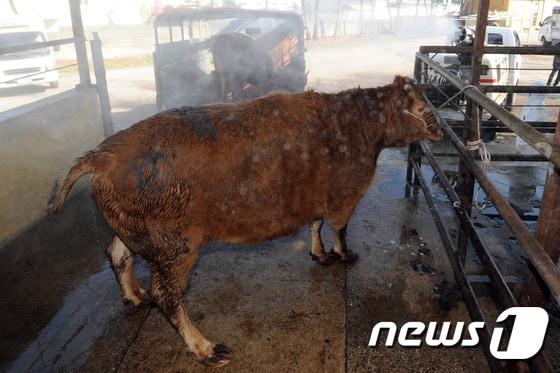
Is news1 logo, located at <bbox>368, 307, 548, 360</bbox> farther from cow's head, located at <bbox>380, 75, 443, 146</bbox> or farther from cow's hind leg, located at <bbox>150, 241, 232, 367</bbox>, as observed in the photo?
cow's head, located at <bbox>380, 75, 443, 146</bbox>

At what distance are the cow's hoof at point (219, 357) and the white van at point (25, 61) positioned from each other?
605 inches

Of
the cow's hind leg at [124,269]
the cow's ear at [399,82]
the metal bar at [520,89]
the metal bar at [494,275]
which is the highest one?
the cow's ear at [399,82]

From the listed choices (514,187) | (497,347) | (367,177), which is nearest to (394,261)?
(367,177)

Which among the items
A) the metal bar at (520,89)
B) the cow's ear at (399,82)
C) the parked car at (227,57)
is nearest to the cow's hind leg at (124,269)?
the cow's ear at (399,82)

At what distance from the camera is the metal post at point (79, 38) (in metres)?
6.86

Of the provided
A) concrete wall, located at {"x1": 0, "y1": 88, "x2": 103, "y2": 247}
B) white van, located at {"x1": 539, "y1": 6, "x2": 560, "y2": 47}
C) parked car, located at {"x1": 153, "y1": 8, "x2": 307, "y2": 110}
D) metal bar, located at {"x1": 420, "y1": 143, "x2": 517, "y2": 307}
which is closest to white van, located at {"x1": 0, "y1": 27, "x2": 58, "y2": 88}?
parked car, located at {"x1": 153, "y1": 8, "x2": 307, "y2": 110}

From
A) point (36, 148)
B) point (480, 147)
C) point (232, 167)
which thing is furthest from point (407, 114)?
point (36, 148)

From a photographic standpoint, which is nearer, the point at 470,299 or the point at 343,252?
the point at 470,299

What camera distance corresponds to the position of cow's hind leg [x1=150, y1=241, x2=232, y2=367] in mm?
3246

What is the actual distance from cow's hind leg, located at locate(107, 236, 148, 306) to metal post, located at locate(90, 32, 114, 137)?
414cm

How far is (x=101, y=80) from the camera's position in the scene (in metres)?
7.27

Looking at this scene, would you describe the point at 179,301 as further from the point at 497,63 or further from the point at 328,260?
the point at 497,63

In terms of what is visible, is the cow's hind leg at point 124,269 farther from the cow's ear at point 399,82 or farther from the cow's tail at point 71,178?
the cow's ear at point 399,82

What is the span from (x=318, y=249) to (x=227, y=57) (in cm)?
589
